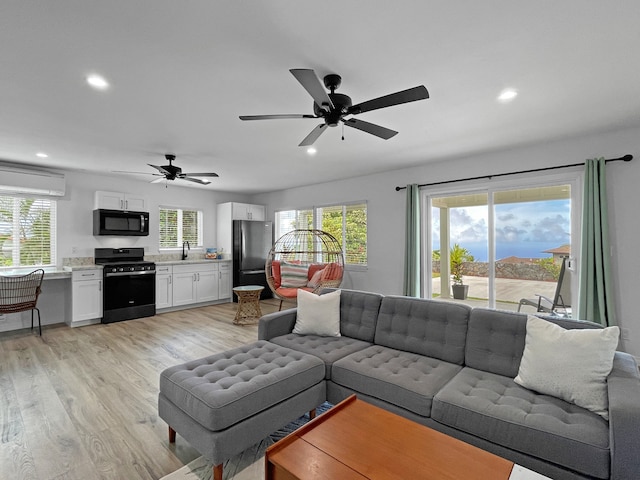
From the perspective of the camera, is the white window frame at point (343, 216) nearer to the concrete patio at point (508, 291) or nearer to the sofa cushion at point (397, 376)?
the concrete patio at point (508, 291)

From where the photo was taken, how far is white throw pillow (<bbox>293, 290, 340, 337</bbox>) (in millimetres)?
2977

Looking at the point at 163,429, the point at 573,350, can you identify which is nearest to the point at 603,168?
the point at 573,350

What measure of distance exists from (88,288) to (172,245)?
1.90 meters

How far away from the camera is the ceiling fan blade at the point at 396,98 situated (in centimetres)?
191

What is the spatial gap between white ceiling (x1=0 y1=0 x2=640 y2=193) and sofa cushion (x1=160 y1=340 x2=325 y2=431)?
83.4 inches

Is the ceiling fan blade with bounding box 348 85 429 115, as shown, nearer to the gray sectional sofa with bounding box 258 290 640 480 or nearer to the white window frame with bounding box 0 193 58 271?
the gray sectional sofa with bounding box 258 290 640 480

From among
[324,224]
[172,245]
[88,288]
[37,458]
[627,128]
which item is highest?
[627,128]

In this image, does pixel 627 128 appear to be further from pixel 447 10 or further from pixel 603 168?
pixel 447 10

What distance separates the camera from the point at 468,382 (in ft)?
6.63

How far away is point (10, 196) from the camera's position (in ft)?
15.9

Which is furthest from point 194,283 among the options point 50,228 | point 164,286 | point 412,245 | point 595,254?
point 595,254

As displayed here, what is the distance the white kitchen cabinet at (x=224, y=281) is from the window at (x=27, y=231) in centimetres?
287

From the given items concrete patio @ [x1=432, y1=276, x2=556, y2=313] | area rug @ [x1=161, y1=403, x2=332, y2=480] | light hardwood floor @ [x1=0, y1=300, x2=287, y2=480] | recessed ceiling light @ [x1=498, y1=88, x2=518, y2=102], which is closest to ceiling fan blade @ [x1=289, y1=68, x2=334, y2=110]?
recessed ceiling light @ [x1=498, y1=88, x2=518, y2=102]

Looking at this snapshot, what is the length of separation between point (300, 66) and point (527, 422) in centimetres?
253
